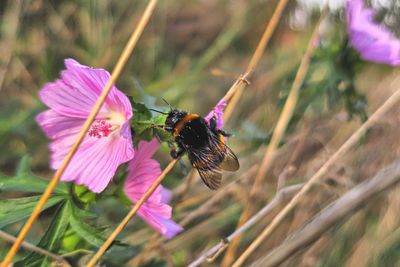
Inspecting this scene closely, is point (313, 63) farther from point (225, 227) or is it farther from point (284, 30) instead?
point (284, 30)

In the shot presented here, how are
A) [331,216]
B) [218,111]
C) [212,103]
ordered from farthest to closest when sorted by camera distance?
[212,103], [331,216], [218,111]

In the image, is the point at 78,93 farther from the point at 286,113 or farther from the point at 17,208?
the point at 286,113

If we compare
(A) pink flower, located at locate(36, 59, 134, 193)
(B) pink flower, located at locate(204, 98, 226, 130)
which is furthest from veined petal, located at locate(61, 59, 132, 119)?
(B) pink flower, located at locate(204, 98, 226, 130)

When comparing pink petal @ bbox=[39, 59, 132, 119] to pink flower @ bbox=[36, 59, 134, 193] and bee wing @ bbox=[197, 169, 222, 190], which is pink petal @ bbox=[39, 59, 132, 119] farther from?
bee wing @ bbox=[197, 169, 222, 190]

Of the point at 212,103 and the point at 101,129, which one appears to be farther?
the point at 212,103

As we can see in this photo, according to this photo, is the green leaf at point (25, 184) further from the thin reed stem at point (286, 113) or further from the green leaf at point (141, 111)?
the thin reed stem at point (286, 113)

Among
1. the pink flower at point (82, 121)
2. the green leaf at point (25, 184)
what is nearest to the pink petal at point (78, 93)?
the pink flower at point (82, 121)

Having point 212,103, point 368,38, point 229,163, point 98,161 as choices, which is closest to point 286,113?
point 368,38
